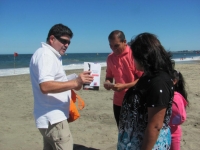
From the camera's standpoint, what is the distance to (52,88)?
2.05 m

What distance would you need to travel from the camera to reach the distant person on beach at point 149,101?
1.53m

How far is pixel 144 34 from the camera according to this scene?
67.0 inches

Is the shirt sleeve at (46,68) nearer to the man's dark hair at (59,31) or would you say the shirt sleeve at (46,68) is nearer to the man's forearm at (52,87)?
the man's forearm at (52,87)

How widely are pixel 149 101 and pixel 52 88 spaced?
0.98 metres

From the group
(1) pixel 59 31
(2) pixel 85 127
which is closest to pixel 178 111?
(1) pixel 59 31

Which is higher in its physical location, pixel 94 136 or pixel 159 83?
pixel 159 83

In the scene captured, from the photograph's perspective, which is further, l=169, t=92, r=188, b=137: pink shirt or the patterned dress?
l=169, t=92, r=188, b=137: pink shirt

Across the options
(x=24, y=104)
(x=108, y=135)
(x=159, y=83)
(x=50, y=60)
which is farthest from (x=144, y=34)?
(x=24, y=104)

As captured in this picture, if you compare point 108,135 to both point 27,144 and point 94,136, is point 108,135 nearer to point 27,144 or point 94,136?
point 94,136

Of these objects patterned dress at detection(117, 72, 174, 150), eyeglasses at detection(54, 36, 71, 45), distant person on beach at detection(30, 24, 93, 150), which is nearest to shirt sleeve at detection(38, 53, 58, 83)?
distant person on beach at detection(30, 24, 93, 150)

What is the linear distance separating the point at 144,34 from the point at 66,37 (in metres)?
1.03

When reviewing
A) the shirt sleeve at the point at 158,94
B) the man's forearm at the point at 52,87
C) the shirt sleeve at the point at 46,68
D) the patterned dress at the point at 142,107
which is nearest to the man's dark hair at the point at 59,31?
the shirt sleeve at the point at 46,68

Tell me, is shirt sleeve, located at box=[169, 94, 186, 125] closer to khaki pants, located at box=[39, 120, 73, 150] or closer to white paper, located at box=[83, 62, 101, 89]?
white paper, located at box=[83, 62, 101, 89]

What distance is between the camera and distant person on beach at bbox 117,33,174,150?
5.02 ft
